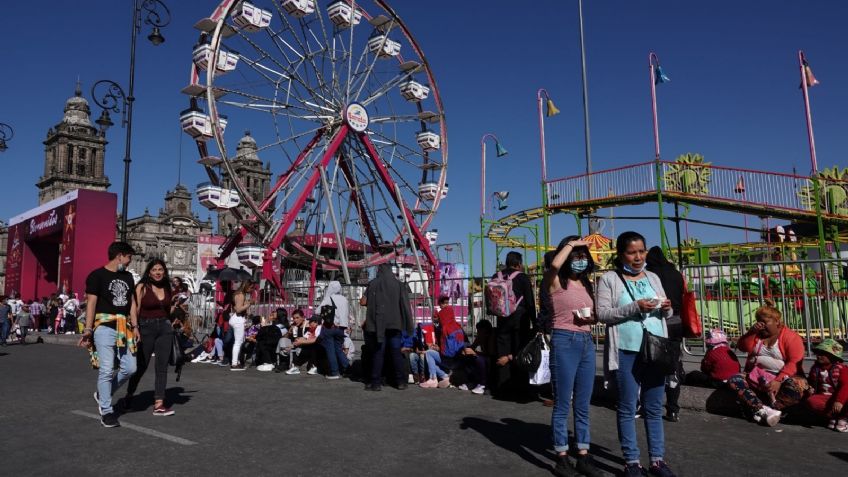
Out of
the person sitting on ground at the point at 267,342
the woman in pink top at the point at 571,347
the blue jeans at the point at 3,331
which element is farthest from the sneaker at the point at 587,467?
the blue jeans at the point at 3,331

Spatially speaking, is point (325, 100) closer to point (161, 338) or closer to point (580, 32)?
point (580, 32)

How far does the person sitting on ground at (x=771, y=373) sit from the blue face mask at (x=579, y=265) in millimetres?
2648

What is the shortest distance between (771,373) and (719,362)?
504mm

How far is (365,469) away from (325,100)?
62.2 feet

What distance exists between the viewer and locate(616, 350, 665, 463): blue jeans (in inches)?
160

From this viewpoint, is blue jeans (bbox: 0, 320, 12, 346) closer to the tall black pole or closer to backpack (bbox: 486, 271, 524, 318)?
the tall black pole

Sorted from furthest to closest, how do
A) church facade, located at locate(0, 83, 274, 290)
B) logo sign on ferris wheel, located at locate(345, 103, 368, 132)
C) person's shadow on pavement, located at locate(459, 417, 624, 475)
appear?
1. church facade, located at locate(0, 83, 274, 290)
2. logo sign on ferris wheel, located at locate(345, 103, 368, 132)
3. person's shadow on pavement, located at locate(459, 417, 624, 475)

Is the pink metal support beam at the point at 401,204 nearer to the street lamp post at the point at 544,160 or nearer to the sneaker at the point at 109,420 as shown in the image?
the street lamp post at the point at 544,160

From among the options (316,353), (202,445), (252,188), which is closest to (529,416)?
(202,445)

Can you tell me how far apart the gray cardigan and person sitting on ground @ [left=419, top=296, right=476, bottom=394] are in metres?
4.62

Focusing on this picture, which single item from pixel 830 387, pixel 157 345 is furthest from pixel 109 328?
pixel 830 387

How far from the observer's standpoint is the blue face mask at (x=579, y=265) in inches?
179

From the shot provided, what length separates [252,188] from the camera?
96438 millimetres

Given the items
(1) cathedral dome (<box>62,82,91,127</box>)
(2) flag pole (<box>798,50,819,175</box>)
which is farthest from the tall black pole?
(1) cathedral dome (<box>62,82,91,127</box>)
